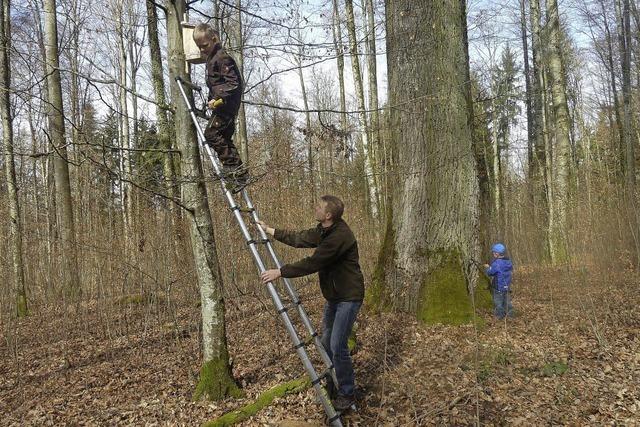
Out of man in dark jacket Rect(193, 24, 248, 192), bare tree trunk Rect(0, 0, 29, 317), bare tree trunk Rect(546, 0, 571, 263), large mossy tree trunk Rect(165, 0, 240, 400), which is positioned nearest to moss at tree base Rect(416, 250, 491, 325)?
large mossy tree trunk Rect(165, 0, 240, 400)

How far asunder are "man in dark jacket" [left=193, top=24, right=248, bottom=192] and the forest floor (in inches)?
88.1

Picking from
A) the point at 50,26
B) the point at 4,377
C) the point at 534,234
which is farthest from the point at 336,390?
the point at 50,26

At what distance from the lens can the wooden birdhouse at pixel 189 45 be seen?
14.0ft

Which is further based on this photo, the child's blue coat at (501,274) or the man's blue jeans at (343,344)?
the child's blue coat at (501,274)

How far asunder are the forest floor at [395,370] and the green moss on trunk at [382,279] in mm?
216

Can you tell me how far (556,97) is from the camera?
1234 cm

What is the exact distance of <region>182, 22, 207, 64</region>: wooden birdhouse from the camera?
4266 mm

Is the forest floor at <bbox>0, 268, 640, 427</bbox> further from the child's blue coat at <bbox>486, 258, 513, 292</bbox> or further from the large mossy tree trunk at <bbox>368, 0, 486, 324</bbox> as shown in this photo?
the large mossy tree trunk at <bbox>368, 0, 486, 324</bbox>

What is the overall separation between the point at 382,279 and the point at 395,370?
2.16 m

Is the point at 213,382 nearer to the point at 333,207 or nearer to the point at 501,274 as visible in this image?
the point at 333,207

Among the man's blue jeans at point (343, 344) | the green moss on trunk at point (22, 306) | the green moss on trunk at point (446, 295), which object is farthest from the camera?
the green moss on trunk at point (22, 306)

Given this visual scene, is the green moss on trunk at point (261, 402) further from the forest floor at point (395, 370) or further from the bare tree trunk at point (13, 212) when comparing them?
the bare tree trunk at point (13, 212)

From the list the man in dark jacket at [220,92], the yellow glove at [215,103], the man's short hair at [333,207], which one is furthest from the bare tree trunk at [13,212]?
the man's short hair at [333,207]

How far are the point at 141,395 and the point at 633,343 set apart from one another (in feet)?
19.1
